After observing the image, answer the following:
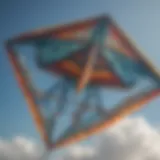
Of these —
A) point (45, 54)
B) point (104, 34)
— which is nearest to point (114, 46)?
point (104, 34)

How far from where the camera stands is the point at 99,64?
41.3ft

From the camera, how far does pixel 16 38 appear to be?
39.8ft

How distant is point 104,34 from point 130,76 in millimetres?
1983

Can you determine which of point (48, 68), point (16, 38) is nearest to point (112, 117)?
point (48, 68)

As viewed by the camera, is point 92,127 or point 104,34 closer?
point 92,127

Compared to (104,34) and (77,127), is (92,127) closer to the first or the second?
(77,127)

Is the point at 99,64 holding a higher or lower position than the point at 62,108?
higher

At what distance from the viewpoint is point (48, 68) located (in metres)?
12.2

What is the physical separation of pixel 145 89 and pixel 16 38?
5511 mm

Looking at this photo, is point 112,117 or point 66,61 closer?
point 112,117

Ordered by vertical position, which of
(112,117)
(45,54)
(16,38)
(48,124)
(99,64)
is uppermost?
(16,38)

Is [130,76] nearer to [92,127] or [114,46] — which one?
[114,46]

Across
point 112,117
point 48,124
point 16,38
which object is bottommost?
point 112,117

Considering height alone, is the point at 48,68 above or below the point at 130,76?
above
